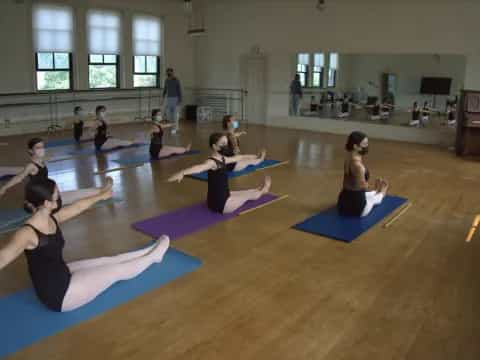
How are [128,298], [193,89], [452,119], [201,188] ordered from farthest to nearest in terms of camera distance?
[193,89]
[452,119]
[201,188]
[128,298]

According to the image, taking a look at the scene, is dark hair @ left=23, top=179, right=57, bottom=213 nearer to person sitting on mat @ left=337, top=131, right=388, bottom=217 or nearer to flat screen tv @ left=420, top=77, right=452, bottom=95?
person sitting on mat @ left=337, top=131, right=388, bottom=217

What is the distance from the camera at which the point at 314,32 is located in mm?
9961

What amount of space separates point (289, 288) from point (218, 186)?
1567 millimetres

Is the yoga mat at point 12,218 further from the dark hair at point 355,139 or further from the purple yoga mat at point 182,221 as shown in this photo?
the dark hair at point 355,139

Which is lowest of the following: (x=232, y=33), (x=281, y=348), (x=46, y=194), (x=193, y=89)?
(x=281, y=348)

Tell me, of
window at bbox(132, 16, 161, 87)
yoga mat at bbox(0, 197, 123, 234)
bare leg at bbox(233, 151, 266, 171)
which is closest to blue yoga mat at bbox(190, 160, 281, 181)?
bare leg at bbox(233, 151, 266, 171)

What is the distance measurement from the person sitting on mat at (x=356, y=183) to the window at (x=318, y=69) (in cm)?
646

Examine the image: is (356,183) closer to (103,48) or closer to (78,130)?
(78,130)

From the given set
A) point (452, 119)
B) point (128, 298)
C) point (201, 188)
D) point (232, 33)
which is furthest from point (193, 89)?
point (128, 298)

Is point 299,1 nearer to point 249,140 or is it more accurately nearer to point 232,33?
point 232,33

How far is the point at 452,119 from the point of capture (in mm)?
8773

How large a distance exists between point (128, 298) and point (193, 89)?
10.4 metres

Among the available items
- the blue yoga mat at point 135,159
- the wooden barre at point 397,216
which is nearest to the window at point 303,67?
the blue yoga mat at point 135,159

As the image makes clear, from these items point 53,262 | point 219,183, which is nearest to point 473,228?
point 219,183
